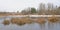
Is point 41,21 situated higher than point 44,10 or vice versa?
point 44,10

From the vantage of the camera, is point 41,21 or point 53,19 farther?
point 41,21

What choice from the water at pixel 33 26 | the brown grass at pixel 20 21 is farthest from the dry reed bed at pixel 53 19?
the brown grass at pixel 20 21

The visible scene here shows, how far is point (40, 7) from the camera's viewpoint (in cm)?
429

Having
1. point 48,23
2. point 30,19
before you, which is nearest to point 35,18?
point 30,19

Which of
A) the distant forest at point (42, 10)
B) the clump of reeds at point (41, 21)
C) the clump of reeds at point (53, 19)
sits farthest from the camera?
the clump of reeds at point (41, 21)

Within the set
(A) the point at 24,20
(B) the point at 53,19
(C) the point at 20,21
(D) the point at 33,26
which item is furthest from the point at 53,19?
(C) the point at 20,21

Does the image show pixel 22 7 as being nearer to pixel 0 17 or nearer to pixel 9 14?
pixel 9 14

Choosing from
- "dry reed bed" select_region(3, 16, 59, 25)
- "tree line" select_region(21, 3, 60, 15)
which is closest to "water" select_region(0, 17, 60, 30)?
"dry reed bed" select_region(3, 16, 59, 25)

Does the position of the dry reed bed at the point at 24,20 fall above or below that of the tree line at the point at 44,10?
below

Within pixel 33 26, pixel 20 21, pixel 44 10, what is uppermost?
pixel 44 10

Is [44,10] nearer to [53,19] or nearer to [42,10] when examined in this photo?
[42,10]

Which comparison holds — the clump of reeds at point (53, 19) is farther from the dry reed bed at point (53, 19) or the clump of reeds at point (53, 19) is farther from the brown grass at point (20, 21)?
the brown grass at point (20, 21)

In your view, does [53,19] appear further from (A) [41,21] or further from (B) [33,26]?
(B) [33,26]

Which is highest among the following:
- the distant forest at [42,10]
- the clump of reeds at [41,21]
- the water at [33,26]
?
the distant forest at [42,10]
